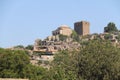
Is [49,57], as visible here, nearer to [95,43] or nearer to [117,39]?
[117,39]

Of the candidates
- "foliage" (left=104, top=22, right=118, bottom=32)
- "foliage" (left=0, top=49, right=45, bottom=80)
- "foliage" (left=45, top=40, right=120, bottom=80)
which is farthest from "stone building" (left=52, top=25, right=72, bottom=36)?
"foliage" (left=45, top=40, right=120, bottom=80)

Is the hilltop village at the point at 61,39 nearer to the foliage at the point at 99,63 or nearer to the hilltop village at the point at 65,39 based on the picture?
the hilltop village at the point at 65,39

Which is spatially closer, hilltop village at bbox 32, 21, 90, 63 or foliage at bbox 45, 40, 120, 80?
foliage at bbox 45, 40, 120, 80

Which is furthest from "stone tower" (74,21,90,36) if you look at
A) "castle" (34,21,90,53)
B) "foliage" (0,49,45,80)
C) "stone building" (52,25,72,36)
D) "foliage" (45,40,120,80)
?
"foliage" (45,40,120,80)

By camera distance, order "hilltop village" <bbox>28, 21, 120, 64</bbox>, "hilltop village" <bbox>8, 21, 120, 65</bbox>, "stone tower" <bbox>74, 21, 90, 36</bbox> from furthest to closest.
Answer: "stone tower" <bbox>74, 21, 90, 36</bbox> < "hilltop village" <bbox>28, 21, 120, 64</bbox> < "hilltop village" <bbox>8, 21, 120, 65</bbox>

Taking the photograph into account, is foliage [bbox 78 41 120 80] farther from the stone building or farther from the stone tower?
the stone tower

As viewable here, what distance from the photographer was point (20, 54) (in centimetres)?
4659

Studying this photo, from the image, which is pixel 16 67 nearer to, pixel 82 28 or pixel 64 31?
pixel 64 31

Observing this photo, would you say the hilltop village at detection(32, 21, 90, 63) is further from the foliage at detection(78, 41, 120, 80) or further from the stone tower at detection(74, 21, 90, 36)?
the foliage at detection(78, 41, 120, 80)

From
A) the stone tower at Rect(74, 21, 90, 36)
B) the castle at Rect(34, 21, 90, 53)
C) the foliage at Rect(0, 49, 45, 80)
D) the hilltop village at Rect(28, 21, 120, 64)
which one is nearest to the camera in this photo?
the foliage at Rect(0, 49, 45, 80)

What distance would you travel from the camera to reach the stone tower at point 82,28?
478 ft

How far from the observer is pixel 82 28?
146 m

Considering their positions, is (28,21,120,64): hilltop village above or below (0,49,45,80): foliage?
above

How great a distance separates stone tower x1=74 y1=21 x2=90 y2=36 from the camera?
478 ft
